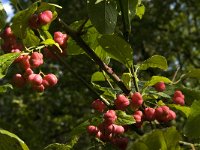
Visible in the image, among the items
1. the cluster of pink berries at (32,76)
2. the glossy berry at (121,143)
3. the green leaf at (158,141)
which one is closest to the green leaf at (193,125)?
the green leaf at (158,141)

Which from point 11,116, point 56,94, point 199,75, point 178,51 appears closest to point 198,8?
point 178,51

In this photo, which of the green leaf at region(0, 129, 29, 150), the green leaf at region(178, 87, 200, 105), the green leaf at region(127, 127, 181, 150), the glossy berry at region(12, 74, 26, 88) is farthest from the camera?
the green leaf at region(178, 87, 200, 105)

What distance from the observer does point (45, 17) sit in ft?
5.71

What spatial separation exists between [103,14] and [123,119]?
15.3 inches

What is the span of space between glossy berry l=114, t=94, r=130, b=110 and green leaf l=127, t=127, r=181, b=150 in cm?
43

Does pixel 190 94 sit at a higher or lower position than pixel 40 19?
lower

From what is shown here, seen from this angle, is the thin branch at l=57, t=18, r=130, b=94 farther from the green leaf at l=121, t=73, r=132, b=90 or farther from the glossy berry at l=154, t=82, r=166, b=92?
the glossy berry at l=154, t=82, r=166, b=92

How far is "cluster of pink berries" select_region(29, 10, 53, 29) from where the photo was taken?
1742mm

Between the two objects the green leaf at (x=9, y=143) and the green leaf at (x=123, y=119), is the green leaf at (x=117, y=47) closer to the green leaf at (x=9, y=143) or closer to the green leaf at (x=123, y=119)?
the green leaf at (x=123, y=119)

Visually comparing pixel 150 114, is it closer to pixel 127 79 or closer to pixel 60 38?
pixel 127 79

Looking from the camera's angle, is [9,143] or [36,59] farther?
[36,59]

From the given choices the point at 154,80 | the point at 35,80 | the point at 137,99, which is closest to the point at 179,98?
the point at 154,80

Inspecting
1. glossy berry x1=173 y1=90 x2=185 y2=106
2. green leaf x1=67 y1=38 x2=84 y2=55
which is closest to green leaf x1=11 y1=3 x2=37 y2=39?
green leaf x1=67 y1=38 x2=84 y2=55

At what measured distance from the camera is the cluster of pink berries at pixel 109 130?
5.66 ft
